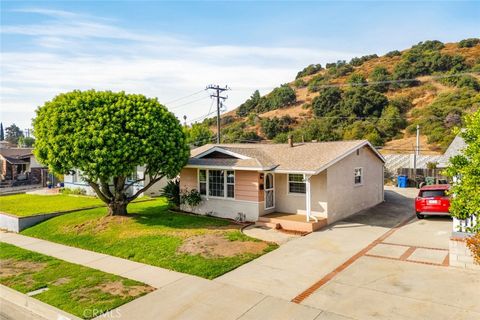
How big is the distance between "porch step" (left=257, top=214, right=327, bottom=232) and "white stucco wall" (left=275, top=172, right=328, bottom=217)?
2.28 ft

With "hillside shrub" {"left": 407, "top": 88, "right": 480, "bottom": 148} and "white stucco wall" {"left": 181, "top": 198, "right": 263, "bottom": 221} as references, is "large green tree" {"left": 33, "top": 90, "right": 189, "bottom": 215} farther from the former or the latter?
"hillside shrub" {"left": 407, "top": 88, "right": 480, "bottom": 148}

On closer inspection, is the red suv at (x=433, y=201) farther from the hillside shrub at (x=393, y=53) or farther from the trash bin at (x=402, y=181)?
the hillside shrub at (x=393, y=53)

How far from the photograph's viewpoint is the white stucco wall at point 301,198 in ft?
51.1

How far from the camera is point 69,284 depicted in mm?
9469

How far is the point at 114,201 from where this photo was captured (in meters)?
17.0

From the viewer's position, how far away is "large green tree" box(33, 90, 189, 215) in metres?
13.9

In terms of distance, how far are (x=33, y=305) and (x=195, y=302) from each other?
4.13m

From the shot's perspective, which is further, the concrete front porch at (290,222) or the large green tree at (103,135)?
the concrete front porch at (290,222)

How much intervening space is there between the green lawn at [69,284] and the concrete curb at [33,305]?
0.43 feet

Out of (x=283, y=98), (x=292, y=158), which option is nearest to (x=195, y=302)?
(x=292, y=158)

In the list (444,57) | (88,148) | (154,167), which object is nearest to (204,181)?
(154,167)

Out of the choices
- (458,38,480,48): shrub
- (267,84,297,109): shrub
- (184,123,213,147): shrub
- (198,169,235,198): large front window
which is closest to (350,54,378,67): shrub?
(458,38,480,48): shrub

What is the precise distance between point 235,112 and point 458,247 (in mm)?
81340

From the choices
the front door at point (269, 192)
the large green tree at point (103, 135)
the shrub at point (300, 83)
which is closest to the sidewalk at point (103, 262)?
the large green tree at point (103, 135)
